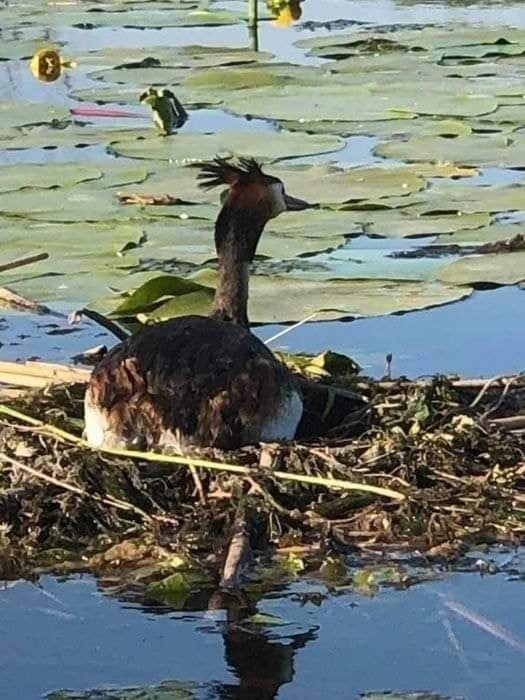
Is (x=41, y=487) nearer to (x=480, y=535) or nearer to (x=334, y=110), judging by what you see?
(x=480, y=535)

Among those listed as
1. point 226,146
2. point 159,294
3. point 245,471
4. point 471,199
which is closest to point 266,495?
point 245,471

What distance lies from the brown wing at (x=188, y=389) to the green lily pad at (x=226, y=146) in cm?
425

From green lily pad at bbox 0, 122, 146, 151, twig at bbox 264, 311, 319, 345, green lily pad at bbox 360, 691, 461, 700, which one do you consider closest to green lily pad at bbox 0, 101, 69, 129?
green lily pad at bbox 0, 122, 146, 151

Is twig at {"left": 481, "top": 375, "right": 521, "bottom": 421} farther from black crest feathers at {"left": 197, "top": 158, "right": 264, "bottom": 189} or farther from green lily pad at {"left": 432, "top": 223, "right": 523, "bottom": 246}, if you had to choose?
green lily pad at {"left": 432, "top": 223, "right": 523, "bottom": 246}

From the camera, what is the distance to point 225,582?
4.92m

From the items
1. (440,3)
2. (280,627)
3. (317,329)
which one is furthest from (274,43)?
(280,627)

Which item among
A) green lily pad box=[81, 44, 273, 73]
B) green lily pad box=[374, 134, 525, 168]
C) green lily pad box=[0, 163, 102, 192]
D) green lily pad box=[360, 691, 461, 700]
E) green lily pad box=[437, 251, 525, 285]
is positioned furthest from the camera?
green lily pad box=[81, 44, 273, 73]

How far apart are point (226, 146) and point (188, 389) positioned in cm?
476

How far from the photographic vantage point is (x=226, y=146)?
10.1 meters

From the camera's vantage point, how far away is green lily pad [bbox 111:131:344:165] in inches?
393

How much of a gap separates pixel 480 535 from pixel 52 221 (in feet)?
12.6

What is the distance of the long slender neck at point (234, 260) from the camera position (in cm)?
651

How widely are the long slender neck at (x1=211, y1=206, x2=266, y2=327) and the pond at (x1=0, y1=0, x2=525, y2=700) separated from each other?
2.04ft

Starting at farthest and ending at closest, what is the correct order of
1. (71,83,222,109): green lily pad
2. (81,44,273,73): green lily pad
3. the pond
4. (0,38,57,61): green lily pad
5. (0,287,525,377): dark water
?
(0,38,57,61): green lily pad < (81,44,273,73): green lily pad < (71,83,222,109): green lily pad < (0,287,525,377): dark water < the pond
